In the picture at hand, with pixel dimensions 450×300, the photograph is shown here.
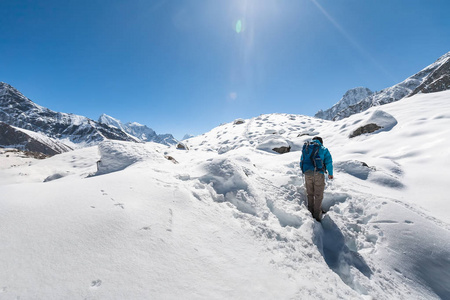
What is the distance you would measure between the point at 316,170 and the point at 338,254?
216 cm

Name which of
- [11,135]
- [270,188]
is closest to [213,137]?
[270,188]

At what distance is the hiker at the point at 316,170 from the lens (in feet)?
18.8

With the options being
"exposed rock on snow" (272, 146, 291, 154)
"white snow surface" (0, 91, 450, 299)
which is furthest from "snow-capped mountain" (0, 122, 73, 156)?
"white snow surface" (0, 91, 450, 299)

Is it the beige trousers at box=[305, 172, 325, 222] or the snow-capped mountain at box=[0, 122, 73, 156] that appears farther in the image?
the snow-capped mountain at box=[0, 122, 73, 156]

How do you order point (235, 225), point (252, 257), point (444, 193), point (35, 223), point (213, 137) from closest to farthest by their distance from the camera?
point (35, 223) → point (252, 257) → point (235, 225) → point (444, 193) → point (213, 137)

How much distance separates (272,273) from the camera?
328cm

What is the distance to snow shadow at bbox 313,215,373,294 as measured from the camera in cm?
390

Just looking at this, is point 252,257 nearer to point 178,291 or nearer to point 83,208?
point 178,291

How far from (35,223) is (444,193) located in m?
12.0

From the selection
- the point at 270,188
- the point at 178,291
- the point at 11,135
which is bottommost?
the point at 178,291

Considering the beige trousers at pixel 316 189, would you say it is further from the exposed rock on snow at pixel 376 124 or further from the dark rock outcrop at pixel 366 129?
the dark rock outcrop at pixel 366 129

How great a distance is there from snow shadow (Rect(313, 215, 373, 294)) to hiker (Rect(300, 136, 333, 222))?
486 mm

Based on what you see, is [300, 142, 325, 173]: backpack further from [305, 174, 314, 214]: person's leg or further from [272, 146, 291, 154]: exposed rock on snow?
[272, 146, 291, 154]: exposed rock on snow

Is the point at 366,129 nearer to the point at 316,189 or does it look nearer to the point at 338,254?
the point at 316,189
